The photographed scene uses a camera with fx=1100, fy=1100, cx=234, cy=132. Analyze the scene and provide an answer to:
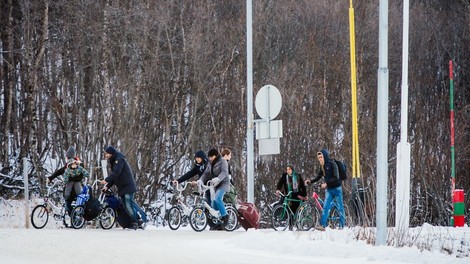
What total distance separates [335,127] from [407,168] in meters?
19.9

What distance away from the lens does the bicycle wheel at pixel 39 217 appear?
24.4m

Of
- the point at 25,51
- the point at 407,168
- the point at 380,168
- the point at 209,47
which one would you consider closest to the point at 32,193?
the point at 25,51

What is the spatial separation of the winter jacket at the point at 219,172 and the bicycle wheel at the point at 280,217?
206 cm

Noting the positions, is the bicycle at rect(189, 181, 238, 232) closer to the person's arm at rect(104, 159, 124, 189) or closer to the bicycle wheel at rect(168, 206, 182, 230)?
the bicycle wheel at rect(168, 206, 182, 230)

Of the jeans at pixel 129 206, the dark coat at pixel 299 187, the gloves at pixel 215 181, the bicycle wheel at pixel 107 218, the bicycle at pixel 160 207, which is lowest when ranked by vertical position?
the bicycle at pixel 160 207

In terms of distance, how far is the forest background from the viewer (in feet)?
120

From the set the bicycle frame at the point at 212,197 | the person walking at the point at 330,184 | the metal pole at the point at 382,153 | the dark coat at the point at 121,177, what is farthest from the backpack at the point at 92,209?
the metal pole at the point at 382,153

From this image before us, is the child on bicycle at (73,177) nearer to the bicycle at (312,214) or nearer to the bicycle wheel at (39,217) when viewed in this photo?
the bicycle wheel at (39,217)

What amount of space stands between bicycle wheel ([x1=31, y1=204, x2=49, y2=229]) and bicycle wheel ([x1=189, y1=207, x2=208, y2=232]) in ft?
11.5

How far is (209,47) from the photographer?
40.6 meters

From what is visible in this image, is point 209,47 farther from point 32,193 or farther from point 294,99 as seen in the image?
point 32,193

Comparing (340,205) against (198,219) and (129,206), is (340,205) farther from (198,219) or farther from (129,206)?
(129,206)

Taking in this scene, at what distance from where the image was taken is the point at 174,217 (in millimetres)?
24641

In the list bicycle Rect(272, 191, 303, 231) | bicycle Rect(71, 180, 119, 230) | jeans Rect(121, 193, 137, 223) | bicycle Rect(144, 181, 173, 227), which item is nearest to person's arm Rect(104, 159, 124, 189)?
jeans Rect(121, 193, 137, 223)
